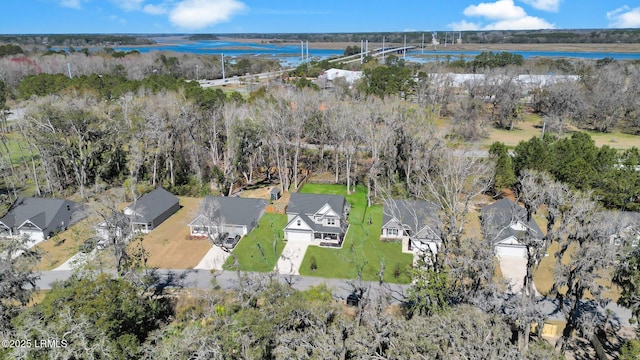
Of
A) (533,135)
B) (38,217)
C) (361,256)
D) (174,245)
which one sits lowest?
(361,256)

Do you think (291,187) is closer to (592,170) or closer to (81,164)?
(81,164)

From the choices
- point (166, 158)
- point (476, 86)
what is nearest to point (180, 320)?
point (166, 158)

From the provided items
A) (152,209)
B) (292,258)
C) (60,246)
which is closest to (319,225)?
(292,258)

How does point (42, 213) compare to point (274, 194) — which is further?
point (274, 194)

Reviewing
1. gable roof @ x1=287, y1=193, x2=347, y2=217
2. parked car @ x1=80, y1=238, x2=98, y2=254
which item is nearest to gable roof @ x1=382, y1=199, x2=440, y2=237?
gable roof @ x1=287, y1=193, x2=347, y2=217

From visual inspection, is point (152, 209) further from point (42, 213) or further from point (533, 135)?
point (533, 135)

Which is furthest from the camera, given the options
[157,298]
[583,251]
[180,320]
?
[157,298]

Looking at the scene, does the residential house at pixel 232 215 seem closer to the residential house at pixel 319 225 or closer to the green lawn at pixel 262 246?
the green lawn at pixel 262 246

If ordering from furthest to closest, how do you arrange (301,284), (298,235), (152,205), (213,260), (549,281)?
(152,205) < (298,235) < (213,260) < (549,281) < (301,284)
